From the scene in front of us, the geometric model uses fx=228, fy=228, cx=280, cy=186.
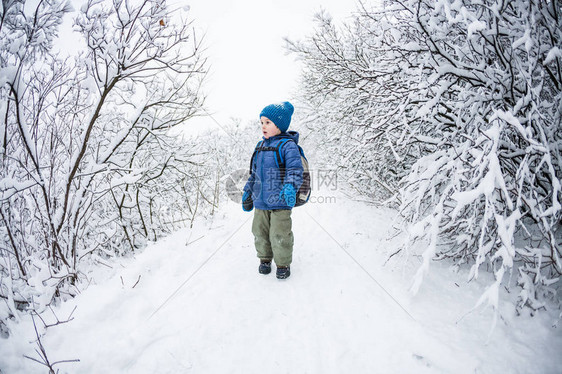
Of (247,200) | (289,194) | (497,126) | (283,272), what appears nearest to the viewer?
(497,126)

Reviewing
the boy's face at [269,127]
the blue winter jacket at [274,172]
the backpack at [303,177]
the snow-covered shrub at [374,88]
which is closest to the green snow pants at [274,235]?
the blue winter jacket at [274,172]

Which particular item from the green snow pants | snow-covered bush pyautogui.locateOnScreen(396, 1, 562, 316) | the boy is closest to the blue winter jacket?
the boy

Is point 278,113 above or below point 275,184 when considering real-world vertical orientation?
above

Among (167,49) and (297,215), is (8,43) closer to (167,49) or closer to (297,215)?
(167,49)

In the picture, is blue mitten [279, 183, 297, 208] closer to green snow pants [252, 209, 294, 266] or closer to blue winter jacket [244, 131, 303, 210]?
blue winter jacket [244, 131, 303, 210]

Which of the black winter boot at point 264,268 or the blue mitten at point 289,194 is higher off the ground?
the blue mitten at point 289,194

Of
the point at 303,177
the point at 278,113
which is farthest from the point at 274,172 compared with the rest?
the point at 278,113

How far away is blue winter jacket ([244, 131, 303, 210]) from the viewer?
2.56 meters

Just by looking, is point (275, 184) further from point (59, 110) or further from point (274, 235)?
point (59, 110)

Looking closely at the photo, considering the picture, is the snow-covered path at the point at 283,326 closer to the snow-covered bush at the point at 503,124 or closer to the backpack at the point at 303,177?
the snow-covered bush at the point at 503,124

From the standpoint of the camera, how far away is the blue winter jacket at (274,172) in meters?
2.56

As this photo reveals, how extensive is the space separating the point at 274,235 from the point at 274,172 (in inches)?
29.2

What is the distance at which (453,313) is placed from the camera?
1953 mm

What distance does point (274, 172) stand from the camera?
8.91 feet
